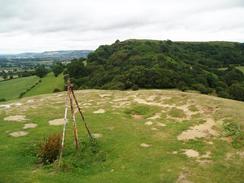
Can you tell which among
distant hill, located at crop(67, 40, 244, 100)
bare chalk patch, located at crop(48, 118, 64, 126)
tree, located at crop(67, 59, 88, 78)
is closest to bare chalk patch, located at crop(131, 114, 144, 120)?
bare chalk patch, located at crop(48, 118, 64, 126)

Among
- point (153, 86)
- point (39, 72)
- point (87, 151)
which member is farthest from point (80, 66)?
point (87, 151)

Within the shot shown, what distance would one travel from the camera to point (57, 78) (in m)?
118

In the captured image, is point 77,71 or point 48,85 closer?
point 48,85

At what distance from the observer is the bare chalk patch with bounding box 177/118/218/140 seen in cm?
1846

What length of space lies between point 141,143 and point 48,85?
9346 centimetres

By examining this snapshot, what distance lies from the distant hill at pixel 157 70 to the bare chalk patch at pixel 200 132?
60.0 meters

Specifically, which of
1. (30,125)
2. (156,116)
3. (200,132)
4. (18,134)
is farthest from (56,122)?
(200,132)

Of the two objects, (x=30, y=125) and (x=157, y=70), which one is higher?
(x=30, y=125)

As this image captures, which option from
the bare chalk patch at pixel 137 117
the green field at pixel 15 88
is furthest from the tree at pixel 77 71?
the bare chalk patch at pixel 137 117

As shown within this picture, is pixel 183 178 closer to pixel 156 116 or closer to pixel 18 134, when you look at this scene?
pixel 156 116

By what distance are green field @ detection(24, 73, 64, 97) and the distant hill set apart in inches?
219

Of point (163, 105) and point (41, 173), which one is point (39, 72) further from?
point (41, 173)

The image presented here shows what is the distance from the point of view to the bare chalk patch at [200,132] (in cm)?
1846

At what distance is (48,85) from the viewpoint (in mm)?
107000
